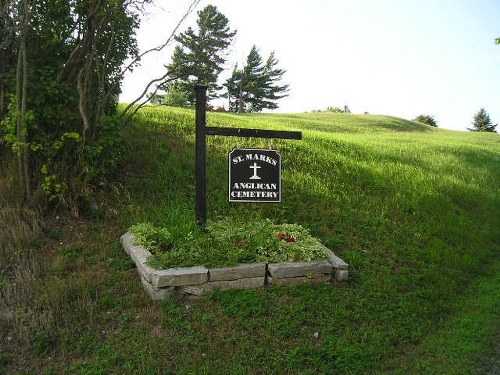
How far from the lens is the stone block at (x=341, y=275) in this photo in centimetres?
520

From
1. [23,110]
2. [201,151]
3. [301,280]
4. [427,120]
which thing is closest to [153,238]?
[201,151]

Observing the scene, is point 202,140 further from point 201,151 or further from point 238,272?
point 238,272

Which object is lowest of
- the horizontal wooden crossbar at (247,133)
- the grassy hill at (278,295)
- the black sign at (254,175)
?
the grassy hill at (278,295)

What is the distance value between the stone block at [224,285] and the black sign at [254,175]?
1.20 m

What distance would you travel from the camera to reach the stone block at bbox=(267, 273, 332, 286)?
495cm

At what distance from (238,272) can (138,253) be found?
113 centimetres

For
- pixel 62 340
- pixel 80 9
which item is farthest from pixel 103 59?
pixel 62 340

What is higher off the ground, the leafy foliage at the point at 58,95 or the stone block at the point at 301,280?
the leafy foliage at the point at 58,95

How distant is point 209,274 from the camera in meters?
4.68

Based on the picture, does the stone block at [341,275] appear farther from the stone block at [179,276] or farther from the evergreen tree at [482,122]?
the evergreen tree at [482,122]

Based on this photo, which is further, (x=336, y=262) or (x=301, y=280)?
(x=336, y=262)

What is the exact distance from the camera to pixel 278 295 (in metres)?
4.78

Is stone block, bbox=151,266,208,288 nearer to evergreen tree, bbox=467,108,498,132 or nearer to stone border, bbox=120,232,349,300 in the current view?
stone border, bbox=120,232,349,300

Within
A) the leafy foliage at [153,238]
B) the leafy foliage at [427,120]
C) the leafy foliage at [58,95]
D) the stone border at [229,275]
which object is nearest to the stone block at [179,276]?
the stone border at [229,275]
